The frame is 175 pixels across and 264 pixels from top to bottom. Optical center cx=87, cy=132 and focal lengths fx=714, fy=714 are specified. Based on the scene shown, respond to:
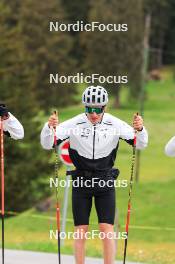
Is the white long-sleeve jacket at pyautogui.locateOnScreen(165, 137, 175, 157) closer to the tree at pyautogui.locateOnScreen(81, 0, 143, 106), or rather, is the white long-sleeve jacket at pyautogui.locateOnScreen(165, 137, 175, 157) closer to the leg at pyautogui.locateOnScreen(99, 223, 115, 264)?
the leg at pyautogui.locateOnScreen(99, 223, 115, 264)

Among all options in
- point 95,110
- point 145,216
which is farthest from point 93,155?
point 145,216

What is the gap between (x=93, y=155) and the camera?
6.89 metres

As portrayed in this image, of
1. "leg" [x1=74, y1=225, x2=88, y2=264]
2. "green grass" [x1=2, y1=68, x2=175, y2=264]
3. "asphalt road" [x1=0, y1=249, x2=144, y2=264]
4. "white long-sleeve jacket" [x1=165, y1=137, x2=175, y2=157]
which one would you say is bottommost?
"green grass" [x1=2, y1=68, x2=175, y2=264]

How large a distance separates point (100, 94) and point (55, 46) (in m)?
57.3

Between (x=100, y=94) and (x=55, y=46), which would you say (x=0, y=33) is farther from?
(x=55, y=46)

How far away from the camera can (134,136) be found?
276 inches

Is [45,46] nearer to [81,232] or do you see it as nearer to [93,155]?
[93,155]

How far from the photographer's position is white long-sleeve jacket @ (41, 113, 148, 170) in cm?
689

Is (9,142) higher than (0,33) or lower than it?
lower

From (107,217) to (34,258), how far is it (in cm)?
269

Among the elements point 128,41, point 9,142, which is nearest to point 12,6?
point 128,41

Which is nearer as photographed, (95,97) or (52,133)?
(95,97)

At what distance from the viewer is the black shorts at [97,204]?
685 centimetres

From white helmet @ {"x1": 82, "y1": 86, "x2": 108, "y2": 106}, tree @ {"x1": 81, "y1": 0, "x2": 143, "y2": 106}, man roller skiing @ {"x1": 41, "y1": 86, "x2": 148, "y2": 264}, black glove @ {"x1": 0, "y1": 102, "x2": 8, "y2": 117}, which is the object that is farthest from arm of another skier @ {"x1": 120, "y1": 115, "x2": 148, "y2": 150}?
tree @ {"x1": 81, "y1": 0, "x2": 143, "y2": 106}
